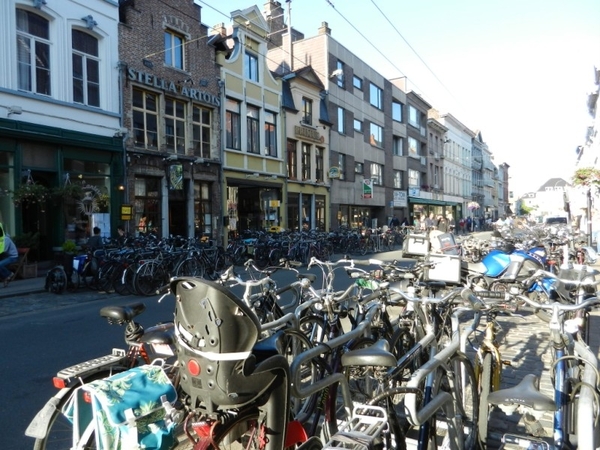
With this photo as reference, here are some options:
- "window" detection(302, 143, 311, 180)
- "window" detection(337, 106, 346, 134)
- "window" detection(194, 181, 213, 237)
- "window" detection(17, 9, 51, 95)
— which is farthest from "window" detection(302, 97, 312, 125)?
"window" detection(17, 9, 51, 95)

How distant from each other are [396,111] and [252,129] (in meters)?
20.0

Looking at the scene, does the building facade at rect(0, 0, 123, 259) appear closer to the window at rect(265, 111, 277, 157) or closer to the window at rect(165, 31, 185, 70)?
the window at rect(165, 31, 185, 70)

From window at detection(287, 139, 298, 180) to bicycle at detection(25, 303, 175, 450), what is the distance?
73.2 feet

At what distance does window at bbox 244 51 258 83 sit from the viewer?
22.3m

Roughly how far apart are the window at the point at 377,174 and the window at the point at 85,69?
21.7 meters

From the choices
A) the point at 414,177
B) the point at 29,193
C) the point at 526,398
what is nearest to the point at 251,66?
the point at 29,193

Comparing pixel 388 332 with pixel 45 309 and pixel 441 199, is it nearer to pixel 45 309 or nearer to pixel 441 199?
pixel 45 309

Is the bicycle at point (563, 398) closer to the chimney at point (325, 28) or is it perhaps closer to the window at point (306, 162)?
the window at point (306, 162)

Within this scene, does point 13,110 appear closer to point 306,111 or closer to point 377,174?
point 306,111

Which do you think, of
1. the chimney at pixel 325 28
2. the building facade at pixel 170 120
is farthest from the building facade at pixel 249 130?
the chimney at pixel 325 28

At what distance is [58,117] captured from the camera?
14281 mm

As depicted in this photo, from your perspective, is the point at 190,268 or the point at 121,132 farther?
the point at 121,132

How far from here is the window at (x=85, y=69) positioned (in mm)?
15070

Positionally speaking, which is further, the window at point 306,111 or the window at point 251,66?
the window at point 306,111
